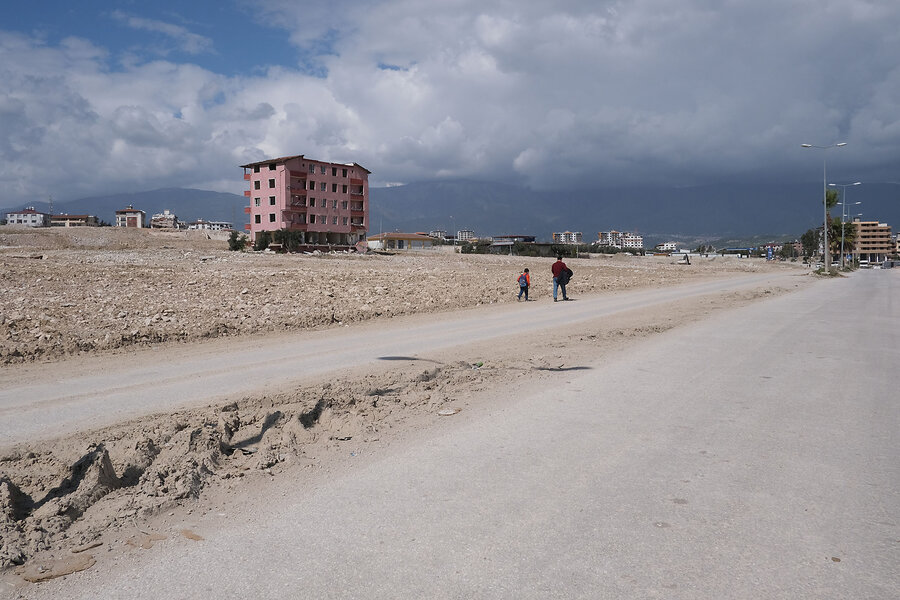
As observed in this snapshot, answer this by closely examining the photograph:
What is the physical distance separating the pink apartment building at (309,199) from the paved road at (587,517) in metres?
69.2

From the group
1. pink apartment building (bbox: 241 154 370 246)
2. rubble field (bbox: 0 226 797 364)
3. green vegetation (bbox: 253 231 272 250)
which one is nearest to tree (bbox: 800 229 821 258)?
pink apartment building (bbox: 241 154 370 246)

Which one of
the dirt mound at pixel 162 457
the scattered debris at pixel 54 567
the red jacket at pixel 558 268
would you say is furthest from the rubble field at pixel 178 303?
the scattered debris at pixel 54 567

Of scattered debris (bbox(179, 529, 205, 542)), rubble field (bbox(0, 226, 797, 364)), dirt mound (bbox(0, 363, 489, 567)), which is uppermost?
rubble field (bbox(0, 226, 797, 364))

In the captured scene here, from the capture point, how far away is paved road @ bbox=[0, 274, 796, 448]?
7285mm

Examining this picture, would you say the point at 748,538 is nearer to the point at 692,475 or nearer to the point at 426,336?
the point at 692,475

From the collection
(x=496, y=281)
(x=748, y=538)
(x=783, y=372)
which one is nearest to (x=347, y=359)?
(x=783, y=372)

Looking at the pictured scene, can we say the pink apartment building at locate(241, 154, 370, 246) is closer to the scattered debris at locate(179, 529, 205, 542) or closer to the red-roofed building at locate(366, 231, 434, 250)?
the red-roofed building at locate(366, 231, 434, 250)

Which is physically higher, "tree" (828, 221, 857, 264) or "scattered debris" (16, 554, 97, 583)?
"tree" (828, 221, 857, 264)

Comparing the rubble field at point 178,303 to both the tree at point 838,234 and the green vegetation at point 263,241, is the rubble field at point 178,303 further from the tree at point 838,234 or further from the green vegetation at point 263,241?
the tree at point 838,234

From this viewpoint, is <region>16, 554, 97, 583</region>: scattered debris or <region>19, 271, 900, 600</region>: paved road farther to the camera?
<region>16, 554, 97, 583</region>: scattered debris

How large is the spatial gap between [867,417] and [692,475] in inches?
130

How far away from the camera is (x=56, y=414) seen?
23.7 feet

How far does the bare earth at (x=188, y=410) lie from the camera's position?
446 centimetres

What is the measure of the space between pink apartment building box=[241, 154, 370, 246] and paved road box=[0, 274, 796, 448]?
60.8m
